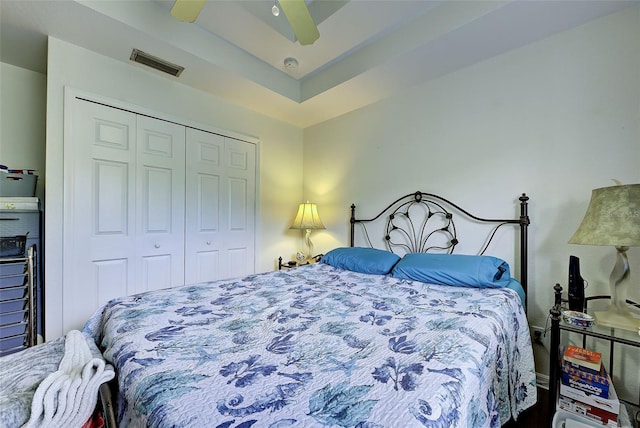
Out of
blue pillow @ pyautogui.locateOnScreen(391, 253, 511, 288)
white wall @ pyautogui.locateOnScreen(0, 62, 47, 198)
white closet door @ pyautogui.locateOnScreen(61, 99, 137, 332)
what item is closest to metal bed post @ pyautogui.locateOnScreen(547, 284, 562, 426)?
blue pillow @ pyautogui.locateOnScreen(391, 253, 511, 288)

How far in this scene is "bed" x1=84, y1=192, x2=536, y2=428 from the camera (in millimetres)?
640

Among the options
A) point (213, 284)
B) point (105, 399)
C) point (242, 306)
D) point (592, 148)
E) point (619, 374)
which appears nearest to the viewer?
point (105, 399)

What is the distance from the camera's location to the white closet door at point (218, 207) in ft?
8.46

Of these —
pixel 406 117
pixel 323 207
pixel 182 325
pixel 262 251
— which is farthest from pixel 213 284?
pixel 406 117

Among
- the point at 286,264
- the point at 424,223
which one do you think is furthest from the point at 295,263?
the point at 424,223

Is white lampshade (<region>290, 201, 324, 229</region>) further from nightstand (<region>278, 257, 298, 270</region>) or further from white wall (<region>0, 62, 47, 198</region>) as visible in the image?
white wall (<region>0, 62, 47, 198</region>)

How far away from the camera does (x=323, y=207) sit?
3.28m

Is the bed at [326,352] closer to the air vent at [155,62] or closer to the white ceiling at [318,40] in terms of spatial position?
the white ceiling at [318,40]

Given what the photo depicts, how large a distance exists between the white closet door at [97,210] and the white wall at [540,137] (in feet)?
7.65

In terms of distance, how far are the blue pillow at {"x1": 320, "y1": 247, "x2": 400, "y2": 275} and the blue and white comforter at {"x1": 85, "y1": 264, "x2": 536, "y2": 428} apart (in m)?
0.49

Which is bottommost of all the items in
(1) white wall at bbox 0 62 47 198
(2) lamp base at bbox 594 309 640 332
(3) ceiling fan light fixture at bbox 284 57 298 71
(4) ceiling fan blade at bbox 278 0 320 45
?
(2) lamp base at bbox 594 309 640 332

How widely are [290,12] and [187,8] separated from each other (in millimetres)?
550

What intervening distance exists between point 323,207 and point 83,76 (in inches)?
95.5

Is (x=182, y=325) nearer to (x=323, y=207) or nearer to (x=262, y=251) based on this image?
(x=262, y=251)
